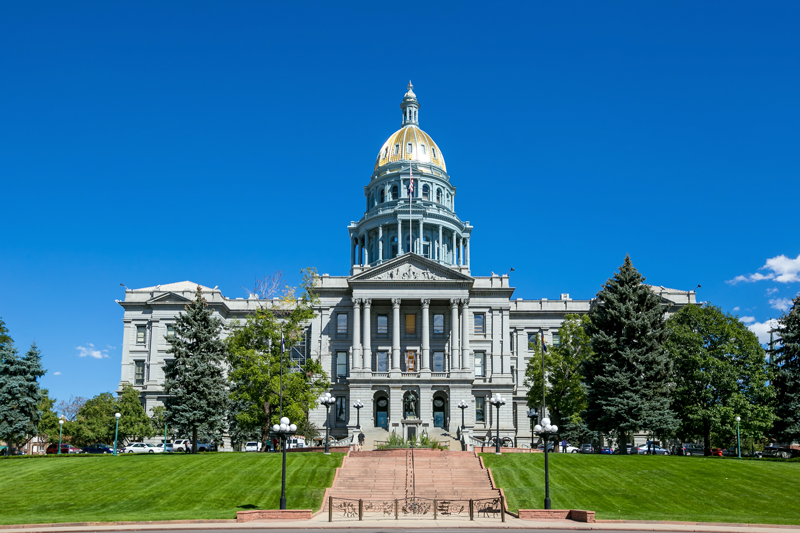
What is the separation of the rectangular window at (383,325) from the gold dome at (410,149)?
3080cm

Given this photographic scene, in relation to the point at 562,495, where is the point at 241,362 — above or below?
above

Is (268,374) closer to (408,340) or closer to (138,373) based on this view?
(408,340)

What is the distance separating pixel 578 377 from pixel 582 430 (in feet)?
15.1

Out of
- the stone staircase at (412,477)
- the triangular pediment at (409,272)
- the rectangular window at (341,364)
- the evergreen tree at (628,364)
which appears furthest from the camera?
the rectangular window at (341,364)

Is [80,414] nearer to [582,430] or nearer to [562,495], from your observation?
[582,430]

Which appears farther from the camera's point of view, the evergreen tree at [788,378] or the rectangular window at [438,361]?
the rectangular window at [438,361]

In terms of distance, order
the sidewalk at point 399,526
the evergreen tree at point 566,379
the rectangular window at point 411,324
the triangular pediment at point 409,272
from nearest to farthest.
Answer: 1. the sidewalk at point 399,526
2. the evergreen tree at point 566,379
3. the triangular pediment at point 409,272
4. the rectangular window at point 411,324

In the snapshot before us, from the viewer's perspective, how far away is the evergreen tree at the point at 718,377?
5300cm

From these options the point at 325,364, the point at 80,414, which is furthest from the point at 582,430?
the point at 80,414

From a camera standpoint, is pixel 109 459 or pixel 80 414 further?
pixel 80 414

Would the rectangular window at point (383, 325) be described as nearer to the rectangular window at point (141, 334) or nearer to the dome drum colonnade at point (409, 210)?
the dome drum colonnade at point (409, 210)

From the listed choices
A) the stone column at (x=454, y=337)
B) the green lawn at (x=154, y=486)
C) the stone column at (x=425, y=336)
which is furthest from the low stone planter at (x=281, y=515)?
the stone column at (x=454, y=337)

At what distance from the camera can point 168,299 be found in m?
81.6

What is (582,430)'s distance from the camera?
2479 inches
